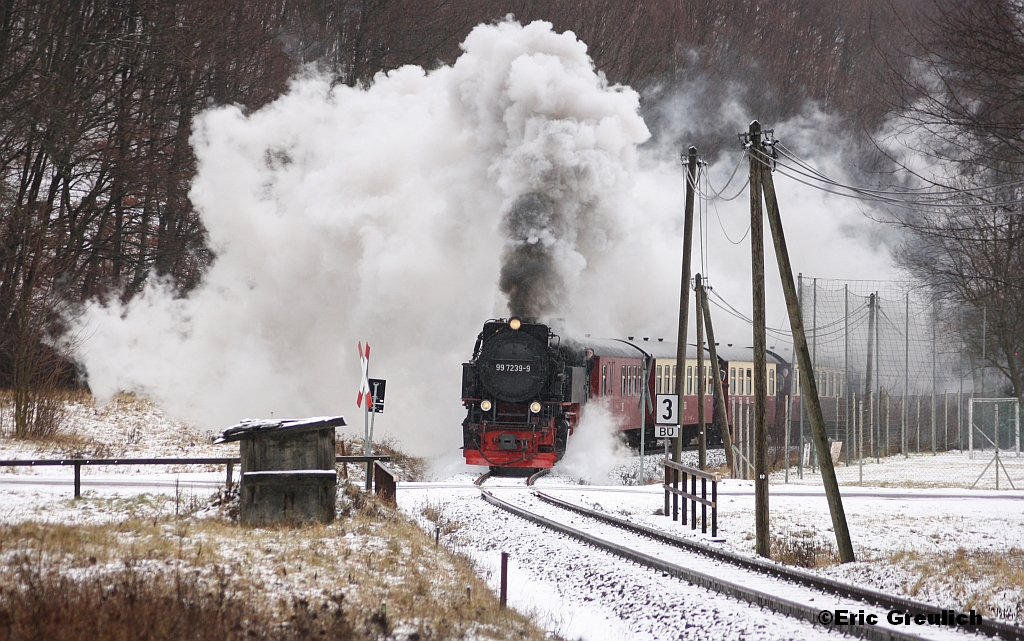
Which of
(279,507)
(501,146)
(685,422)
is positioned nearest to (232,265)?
(501,146)

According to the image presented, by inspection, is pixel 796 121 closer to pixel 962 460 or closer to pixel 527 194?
pixel 962 460

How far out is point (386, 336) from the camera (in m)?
26.7

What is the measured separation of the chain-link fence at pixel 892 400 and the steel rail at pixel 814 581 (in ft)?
40.9

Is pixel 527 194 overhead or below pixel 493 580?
overhead

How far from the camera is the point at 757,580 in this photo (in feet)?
27.8

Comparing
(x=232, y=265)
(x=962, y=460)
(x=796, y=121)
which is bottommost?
(x=962, y=460)

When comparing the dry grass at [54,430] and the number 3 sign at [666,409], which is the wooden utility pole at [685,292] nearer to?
the number 3 sign at [666,409]

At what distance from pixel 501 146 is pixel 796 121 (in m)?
28.3

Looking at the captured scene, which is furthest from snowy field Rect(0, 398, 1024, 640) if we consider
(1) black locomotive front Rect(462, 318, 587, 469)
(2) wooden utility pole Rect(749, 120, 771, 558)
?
(2) wooden utility pole Rect(749, 120, 771, 558)

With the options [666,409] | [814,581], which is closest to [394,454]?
[666,409]

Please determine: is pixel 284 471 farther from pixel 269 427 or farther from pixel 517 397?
pixel 517 397

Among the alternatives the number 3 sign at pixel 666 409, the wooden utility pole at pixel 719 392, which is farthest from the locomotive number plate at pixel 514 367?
the wooden utility pole at pixel 719 392

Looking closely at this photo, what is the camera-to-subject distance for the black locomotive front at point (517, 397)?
62.6 ft

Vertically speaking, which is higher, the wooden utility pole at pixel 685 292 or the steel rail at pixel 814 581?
the wooden utility pole at pixel 685 292
